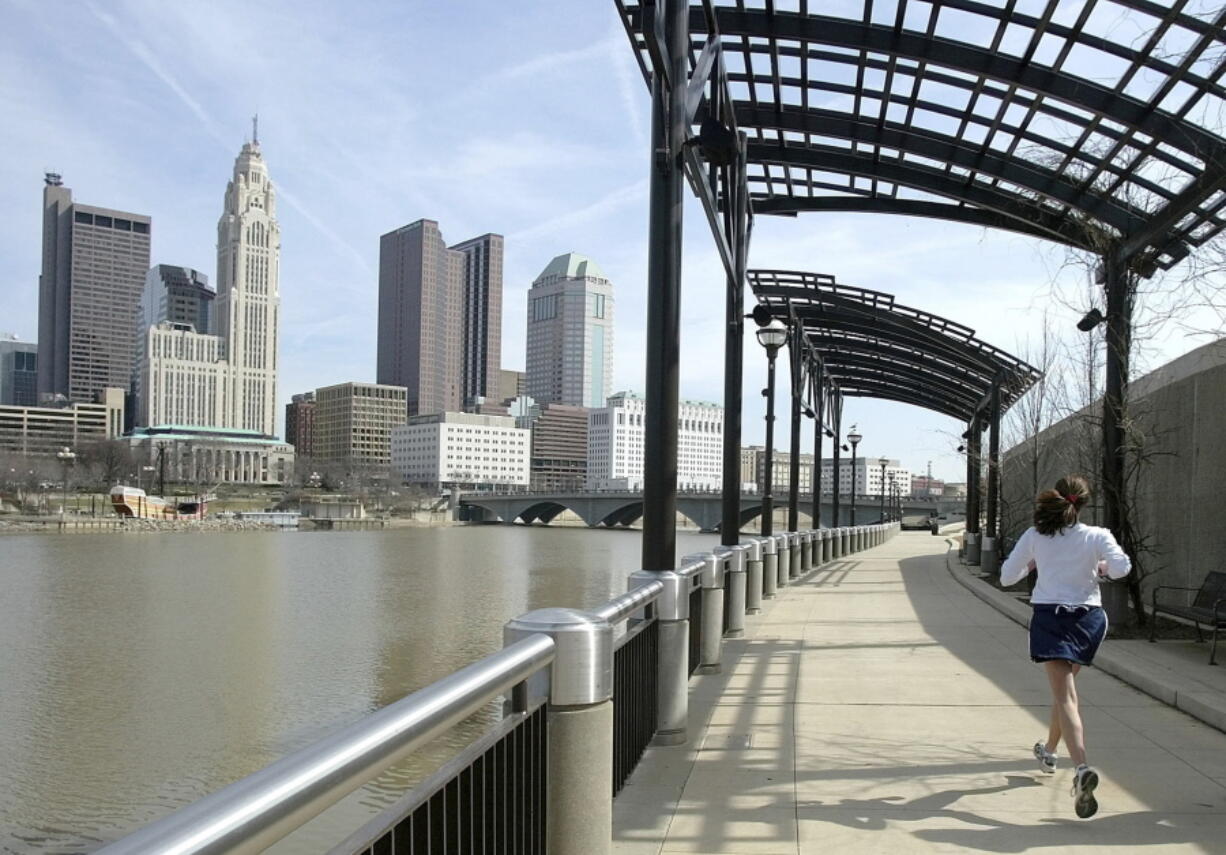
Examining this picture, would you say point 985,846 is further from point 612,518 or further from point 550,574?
point 612,518

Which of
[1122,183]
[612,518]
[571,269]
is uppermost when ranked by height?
[571,269]

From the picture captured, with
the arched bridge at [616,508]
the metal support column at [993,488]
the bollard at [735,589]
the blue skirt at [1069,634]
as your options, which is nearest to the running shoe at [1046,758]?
the blue skirt at [1069,634]

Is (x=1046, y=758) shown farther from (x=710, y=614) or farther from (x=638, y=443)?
(x=638, y=443)

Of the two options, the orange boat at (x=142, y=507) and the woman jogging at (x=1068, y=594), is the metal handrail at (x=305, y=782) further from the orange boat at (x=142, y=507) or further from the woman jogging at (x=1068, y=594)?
the orange boat at (x=142, y=507)

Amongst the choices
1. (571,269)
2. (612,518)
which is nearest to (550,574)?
(612,518)

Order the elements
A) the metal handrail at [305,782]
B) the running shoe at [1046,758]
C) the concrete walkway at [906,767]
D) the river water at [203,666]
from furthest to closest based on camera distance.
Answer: the river water at [203,666]
the running shoe at [1046,758]
the concrete walkway at [906,767]
the metal handrail at [305,782]

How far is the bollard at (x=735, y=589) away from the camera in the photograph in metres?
10.8

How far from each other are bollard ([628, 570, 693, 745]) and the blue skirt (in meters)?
1.97

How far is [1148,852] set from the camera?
173 inches

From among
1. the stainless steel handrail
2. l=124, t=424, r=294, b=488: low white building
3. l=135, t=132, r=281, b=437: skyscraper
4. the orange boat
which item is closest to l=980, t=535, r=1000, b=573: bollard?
the stainless steel handrail

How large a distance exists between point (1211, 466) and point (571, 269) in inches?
6453

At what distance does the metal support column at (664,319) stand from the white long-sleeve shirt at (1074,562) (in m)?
2.49

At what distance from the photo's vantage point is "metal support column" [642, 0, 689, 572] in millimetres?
7203

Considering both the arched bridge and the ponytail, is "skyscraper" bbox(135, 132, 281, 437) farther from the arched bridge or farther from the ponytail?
the ponytail
